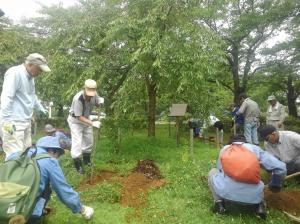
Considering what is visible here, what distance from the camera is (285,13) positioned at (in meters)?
16.1

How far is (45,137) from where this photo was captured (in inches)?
175

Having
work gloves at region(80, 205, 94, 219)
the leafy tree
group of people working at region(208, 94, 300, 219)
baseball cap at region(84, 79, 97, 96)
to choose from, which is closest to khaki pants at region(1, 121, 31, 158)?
work gloves at region(80, 205, 94, 219)

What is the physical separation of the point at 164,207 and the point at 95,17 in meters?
7.93

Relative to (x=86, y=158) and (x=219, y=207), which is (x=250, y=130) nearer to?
(x=86, y=158)

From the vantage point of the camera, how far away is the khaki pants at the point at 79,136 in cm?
709

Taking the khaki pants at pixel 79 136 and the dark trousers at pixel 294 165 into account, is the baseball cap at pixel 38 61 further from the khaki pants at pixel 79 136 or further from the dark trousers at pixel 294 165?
the dark trousers at pixel 294 165

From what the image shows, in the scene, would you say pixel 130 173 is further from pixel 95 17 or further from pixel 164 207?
pixel 95 17

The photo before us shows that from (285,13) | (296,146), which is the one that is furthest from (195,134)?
(296,146)

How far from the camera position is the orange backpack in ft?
15.1

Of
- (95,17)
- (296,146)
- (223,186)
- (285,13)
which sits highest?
(285,13)

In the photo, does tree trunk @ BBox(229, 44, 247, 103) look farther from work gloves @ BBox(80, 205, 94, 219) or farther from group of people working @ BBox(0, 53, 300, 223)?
work gloves @ BBox(80, 205, 94, 219)

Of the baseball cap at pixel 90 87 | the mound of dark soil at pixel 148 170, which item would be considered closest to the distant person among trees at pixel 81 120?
the baseball cap at pixel 90 87

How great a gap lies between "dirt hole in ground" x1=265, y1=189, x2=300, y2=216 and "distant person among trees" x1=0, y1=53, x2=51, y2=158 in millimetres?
3831

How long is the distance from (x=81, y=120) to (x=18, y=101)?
1818 millimetres
